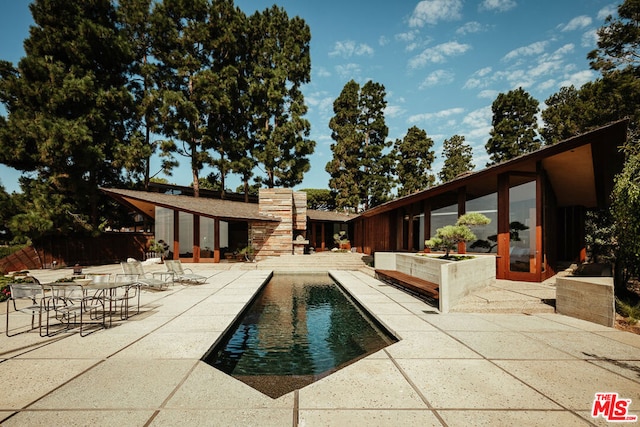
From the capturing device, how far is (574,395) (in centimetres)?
307

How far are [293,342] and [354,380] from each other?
245cm

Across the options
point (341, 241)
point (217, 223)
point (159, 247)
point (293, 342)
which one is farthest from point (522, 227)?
point (159, 247)

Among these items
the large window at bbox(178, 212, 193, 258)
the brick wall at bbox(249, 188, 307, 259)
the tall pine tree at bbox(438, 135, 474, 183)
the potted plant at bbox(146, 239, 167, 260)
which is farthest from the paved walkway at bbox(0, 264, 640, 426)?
the tall pine tree at bbox(438, 135, 474, 183)

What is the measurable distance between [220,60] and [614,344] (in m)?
33.3

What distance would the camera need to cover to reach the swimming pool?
428 centimetres

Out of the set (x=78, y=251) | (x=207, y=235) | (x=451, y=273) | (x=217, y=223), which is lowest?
(x=78, y=251)

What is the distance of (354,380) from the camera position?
11.2 feet

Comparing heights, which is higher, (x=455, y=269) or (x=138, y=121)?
(x=138, y=121)

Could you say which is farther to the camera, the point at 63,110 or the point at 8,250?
the point at 63,110

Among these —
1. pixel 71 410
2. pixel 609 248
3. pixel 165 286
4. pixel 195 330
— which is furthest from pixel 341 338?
pixel 609 248

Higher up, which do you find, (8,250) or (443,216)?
(443,216)

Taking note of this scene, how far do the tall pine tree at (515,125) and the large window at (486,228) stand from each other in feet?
85.3

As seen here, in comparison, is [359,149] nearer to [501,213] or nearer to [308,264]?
[308,264]

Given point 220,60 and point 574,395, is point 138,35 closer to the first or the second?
point 220,60
